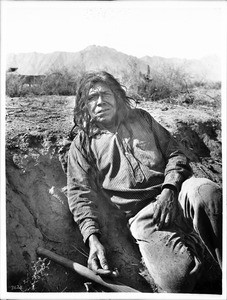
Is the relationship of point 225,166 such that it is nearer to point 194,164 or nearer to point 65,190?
point 194,164

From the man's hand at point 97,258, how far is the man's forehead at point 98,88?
67.1 inches

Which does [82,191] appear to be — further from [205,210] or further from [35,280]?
[205,210]

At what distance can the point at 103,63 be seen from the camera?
727 cm

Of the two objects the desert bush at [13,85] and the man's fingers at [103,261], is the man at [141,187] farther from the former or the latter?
the desert bush at [13,85]

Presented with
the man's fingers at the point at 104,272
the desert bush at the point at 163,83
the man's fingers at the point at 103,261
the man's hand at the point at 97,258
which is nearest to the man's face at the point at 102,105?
the desert bush at the point at 163,83

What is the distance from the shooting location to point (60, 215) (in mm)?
6711

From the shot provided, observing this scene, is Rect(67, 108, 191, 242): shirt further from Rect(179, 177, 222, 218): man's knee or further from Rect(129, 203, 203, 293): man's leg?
Rect(129, 203, 203, 293): man's leg

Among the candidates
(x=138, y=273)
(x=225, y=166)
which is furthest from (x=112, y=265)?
(x=225, y=166)

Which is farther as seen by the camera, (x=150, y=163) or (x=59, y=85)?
(x=59, y=85)

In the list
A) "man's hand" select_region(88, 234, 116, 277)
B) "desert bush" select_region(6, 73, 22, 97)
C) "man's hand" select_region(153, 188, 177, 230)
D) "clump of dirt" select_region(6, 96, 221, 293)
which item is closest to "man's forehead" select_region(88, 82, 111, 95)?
"clump of dirt" select_region(6, 96, 221, 293)

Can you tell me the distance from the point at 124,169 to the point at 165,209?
26.5 inches

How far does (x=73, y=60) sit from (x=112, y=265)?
268 centimetres

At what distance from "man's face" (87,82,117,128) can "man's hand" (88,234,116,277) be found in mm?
1386

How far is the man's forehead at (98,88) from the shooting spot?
22.4 feet
